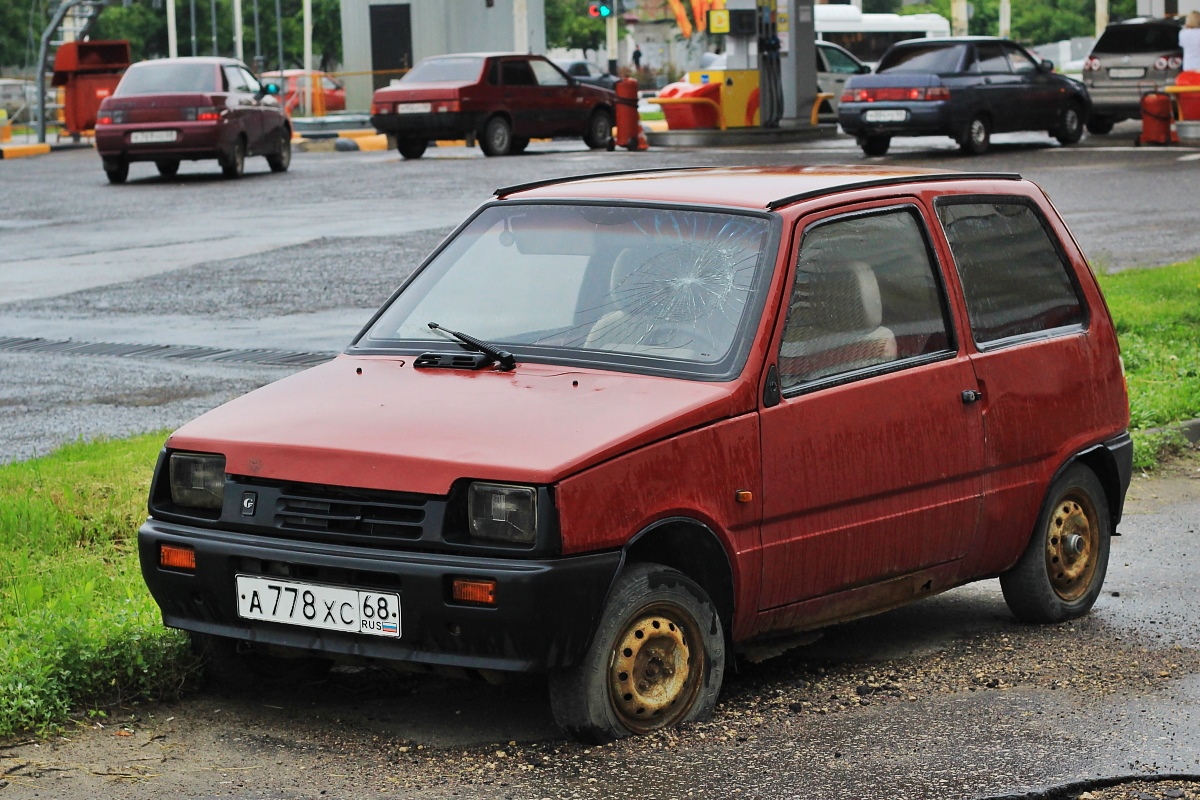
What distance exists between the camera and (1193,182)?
2225 centimetres

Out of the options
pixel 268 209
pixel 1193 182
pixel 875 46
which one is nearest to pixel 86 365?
pixel 268 209

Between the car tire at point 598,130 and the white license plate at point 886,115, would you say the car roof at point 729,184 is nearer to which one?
the white license plate at point 886,115

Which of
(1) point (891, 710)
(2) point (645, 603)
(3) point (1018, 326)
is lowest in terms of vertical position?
(1) point (891, 710)

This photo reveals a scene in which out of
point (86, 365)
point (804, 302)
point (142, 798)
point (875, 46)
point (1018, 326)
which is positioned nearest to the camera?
point (142, 798)

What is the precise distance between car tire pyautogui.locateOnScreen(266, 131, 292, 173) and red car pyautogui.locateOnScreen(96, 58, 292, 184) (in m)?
0.53

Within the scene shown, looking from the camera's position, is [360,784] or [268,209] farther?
[268,209]

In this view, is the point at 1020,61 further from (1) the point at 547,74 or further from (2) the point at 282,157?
(2) the point at 282,157

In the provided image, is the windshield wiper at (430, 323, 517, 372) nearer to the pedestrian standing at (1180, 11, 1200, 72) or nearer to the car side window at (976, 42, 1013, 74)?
the car side window at (976, 42, 1013, 74)

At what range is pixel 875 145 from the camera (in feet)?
96.1

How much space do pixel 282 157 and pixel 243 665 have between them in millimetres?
24879

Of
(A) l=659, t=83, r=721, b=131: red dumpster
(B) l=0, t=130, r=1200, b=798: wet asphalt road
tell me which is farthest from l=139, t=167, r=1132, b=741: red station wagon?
(A) l=659, t=83, r=721, b=131: red dumpster

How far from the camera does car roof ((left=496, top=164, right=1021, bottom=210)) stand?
551 cm

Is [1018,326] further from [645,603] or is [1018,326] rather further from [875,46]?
[875,46]

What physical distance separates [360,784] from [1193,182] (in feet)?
64.2
